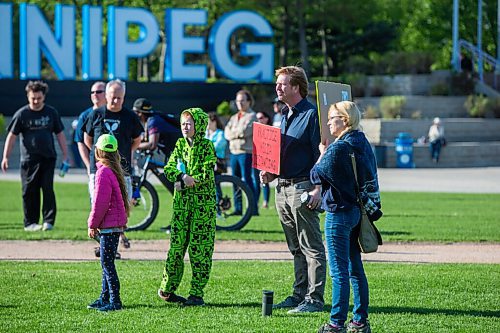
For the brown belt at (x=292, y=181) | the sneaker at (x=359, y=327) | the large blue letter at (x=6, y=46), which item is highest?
the large blue letter at (x=6, y=46)

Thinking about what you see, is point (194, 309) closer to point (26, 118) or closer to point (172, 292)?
point (172, 292)

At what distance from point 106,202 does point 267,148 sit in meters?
1.39

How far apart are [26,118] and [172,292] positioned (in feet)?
21.2

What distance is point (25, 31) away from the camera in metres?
37.5

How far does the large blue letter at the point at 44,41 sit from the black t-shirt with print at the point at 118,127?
27066 mm

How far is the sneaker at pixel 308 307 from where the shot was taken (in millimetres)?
8523

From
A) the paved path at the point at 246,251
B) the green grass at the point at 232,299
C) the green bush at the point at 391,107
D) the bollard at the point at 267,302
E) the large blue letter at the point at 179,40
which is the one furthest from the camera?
the large blue letter at the point at 179,40

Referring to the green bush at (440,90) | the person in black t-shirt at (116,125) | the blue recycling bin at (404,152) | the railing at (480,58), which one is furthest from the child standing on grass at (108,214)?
the railing at (480,58)

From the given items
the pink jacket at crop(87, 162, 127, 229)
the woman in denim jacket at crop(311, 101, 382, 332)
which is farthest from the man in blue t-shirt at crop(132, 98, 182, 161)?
the woman in denim jacket at crop(311, 101, 382, 332)

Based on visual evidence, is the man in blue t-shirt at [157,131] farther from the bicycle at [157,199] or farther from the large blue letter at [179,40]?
the large blue letter at [179,40]

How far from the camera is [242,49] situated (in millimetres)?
41500

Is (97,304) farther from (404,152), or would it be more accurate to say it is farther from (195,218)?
(404,152)

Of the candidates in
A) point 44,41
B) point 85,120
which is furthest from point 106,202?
point 44,41

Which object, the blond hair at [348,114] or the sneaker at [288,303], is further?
the sneaker at [288,303]
